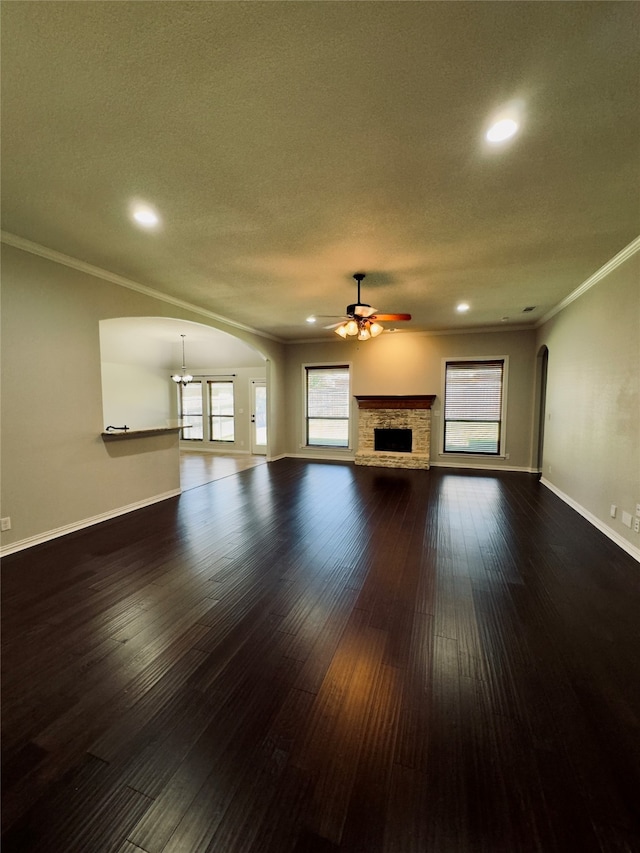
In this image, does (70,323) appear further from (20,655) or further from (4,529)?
(20,655)

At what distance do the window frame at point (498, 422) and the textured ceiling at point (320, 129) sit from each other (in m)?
3.62

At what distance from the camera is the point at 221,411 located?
9.46 m

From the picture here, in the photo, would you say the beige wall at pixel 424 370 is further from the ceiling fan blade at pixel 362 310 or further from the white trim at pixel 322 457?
the ceiling fan blade at pixel 362 310

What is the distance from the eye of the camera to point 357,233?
2992mm

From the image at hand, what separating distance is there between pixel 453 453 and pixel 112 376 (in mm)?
8262

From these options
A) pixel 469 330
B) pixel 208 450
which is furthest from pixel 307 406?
pixel 469 330

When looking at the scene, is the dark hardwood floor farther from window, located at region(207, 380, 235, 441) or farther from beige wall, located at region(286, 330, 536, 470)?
window, located at region(207, 380, 235, 441)

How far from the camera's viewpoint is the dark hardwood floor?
44.8 inches

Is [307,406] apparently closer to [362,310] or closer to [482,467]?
[482,467]

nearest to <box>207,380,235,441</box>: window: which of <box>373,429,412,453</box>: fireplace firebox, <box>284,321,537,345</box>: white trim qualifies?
<box>284,321,537,345</box>: white trim

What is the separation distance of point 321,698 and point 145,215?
3.52 metres

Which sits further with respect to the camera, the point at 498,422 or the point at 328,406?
the point at 328,406

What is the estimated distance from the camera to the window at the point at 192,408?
9.72 m

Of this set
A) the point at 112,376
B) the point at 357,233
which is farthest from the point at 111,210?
the point at 112,376
